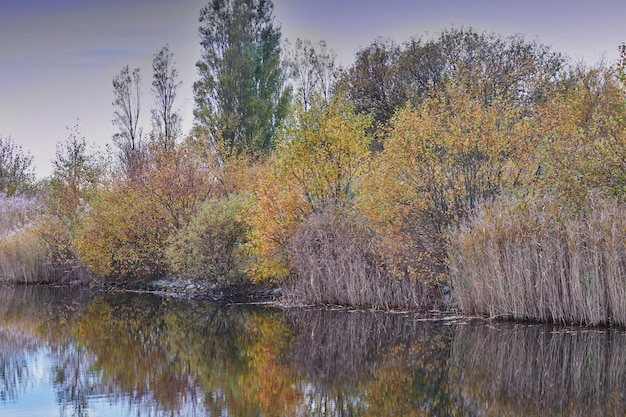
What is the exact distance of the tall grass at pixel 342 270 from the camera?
1605 centimetres

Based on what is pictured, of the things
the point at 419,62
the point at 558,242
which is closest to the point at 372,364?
the point at 558,242

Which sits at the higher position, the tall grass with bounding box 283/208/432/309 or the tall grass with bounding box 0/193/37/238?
the tall grass with bounding box 0/193/37/238

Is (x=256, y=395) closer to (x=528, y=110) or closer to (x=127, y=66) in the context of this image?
(x=528, y=110)

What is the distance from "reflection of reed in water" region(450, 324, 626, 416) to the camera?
Result: 8.01 metres

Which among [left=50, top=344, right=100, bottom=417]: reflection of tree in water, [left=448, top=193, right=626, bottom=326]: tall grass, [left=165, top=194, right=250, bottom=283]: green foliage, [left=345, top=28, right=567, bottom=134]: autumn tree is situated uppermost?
[left=345, top=28, right=567, bottom=134]: autumn tree

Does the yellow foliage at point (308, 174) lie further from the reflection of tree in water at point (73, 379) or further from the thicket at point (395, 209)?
the reflection of tree in water at point (73, 379)

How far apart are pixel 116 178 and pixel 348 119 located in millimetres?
10913

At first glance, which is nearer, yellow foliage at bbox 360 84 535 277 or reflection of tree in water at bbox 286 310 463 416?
reflection of tree in water at bbox 286 310 463 416

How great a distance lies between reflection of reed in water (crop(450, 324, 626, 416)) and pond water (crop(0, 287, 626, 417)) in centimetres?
2

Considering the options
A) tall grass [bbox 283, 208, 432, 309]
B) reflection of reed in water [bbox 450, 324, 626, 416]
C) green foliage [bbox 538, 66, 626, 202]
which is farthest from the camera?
tall grass [bbox 283, 208, 432, 309]

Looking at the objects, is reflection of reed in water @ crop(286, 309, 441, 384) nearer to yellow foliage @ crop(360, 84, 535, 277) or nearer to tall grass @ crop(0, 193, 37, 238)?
yellow foliage @ crop(360, 84, 535, 277)

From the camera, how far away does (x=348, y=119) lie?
60.2 ft

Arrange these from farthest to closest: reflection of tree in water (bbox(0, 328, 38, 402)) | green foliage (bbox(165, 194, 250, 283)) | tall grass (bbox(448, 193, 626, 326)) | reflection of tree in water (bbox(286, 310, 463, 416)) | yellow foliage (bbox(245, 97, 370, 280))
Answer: green foliage (bbox(165, 194, 250, 283)) < yellow foliage (bbox(245, 97, 370, 280)) < tall grass (bbox(448, 193, 626, 326)) < reflection of tree in water (bbox(0, 328, 38, 402)) < reflection of tree in water (bbox(286, 310, 463, 416))

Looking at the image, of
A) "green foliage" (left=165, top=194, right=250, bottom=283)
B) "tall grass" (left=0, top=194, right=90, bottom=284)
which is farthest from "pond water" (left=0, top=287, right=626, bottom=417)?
"tall grass" (left=0, top=194, right=90, bottom=284)
